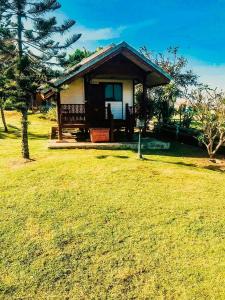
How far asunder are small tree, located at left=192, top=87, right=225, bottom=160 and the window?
219 inches

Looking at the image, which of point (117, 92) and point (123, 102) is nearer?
point (117, 92)

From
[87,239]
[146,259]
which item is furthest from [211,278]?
[87,239]

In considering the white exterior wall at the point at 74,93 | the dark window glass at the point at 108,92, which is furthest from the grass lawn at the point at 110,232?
the dark window glass at the point at 108,92

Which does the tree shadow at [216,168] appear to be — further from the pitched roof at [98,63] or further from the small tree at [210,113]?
the pitched roof at [98,63]

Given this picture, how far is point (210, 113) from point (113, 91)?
7027 millimetres

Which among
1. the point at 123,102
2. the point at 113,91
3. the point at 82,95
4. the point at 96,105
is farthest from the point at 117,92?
the point at 82,95

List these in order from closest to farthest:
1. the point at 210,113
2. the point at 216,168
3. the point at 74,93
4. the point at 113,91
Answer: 1. the point at 216,168
2. the point at 210,113
3. the point at 74,93
4. the point at 113,91

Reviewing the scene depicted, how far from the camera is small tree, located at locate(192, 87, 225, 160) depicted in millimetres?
14445

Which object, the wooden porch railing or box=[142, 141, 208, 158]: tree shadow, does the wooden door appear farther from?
box=[142, 141, 208, 158]: tree shadow

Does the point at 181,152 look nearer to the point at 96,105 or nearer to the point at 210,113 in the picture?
the point at 210,113

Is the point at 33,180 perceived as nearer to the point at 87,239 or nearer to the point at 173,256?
the point at 87,239

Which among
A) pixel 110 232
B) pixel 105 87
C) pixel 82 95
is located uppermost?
pixel 105 87

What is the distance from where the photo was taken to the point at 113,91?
19.9 meters

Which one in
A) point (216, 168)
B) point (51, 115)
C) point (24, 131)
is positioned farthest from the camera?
point (51, 115)
